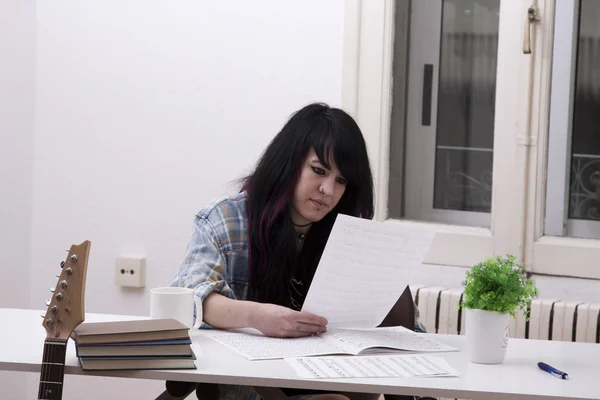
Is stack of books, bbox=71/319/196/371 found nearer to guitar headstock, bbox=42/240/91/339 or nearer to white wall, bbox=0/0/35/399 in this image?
guitar headstock, bbox=42/240/91/339

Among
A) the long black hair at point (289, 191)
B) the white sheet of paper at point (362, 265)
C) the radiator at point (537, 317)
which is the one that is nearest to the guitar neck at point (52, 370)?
the white sheet of paper at point (362, 265)

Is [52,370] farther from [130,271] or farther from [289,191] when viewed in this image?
[130,271]

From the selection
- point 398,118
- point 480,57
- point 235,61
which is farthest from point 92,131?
point 480,57

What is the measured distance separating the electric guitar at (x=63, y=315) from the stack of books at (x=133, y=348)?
31 millimetres

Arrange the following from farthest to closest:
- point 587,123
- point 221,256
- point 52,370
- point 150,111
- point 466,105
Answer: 1. point 150,111
2. point 466,105
3. point 587,123
4. point 221,256
5. point 52,370

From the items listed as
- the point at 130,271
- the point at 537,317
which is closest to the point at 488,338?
the point at 537,317

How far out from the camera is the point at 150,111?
Answer: 3.42m

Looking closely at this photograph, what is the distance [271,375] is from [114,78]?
6.93 ft

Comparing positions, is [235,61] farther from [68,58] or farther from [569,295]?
[569,295]

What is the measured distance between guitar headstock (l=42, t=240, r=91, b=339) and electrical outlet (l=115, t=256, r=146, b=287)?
1.78 m

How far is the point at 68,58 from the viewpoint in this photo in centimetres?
349

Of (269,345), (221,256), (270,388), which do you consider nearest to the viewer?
(270,388)

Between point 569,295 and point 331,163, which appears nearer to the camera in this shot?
point 331,163

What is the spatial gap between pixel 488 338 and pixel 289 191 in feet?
2.20
